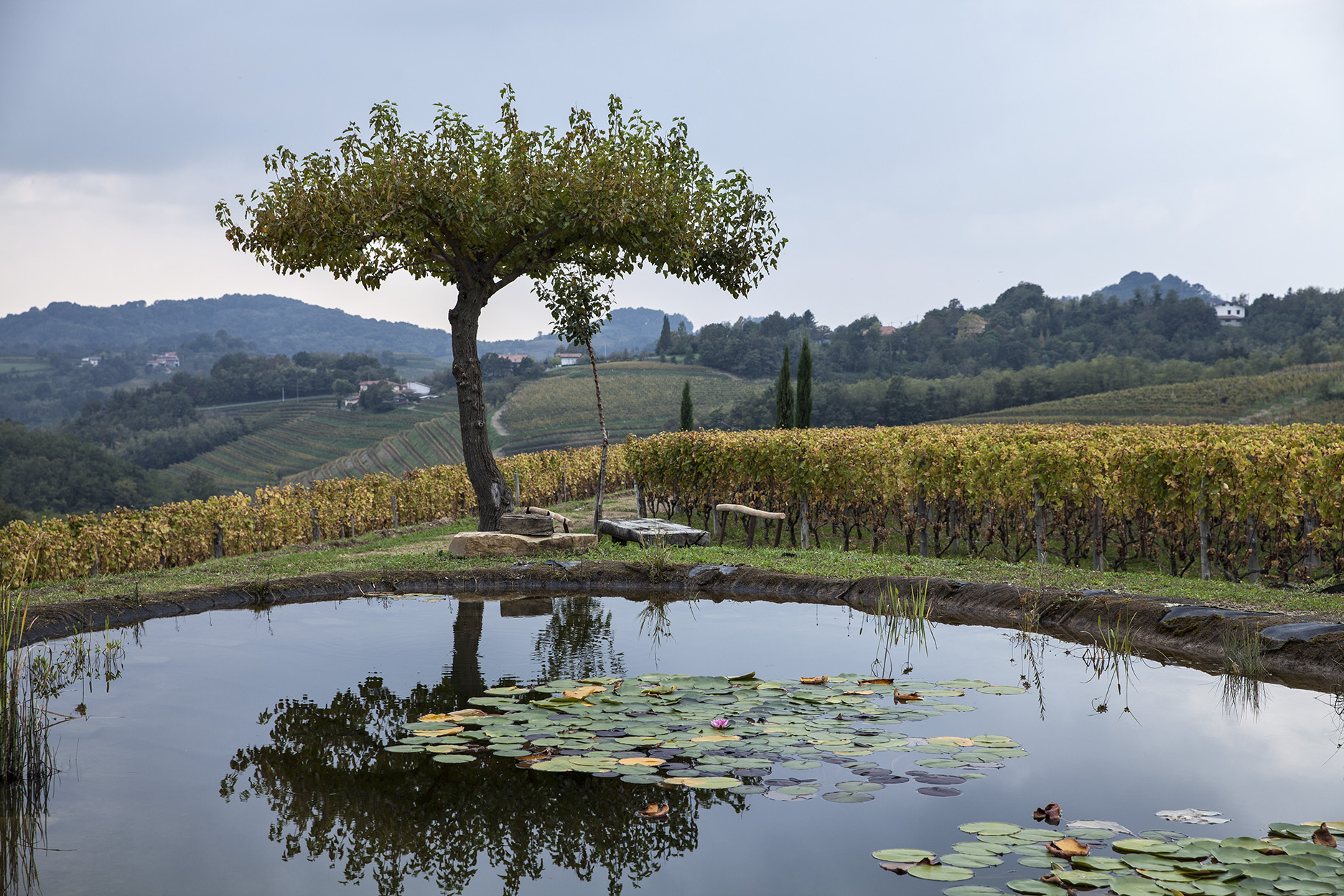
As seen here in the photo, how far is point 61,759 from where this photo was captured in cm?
422

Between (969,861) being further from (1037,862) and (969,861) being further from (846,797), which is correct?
(846,797)

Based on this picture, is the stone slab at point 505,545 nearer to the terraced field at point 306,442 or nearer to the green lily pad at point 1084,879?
the green lily pad at point 1084,879

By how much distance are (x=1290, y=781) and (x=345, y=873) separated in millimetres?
3841

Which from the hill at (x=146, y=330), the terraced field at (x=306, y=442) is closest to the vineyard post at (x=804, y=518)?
the terraced field at (x=306, y=442)

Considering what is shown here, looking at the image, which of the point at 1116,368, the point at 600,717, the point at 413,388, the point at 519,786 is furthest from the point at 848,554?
the point at 413,388

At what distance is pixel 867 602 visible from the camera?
8.09 metres

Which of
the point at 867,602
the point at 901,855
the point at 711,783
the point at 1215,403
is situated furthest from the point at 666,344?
the point at 901,855

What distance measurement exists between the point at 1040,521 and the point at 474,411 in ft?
23.6

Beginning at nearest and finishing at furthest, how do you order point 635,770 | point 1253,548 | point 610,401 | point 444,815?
1. point 444,815
2. point 635,770
3. point 1253,548
4. point 610,401

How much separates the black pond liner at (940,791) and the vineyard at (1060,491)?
7.04 meters

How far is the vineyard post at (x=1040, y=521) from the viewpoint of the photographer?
10.5m

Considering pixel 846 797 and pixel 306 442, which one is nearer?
pixel 846 797

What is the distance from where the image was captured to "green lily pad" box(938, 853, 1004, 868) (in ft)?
9.98

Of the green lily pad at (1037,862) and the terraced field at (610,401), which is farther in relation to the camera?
the terraced field at (610,401)
